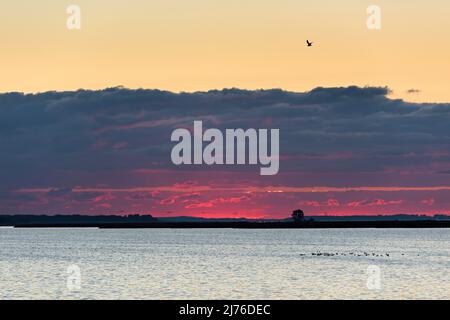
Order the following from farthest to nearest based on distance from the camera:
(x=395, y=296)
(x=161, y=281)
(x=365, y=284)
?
1. (x=161, y=281)
2. (x=365, y=284)
3. (x=395, y=296)

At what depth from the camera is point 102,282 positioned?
82.2m
